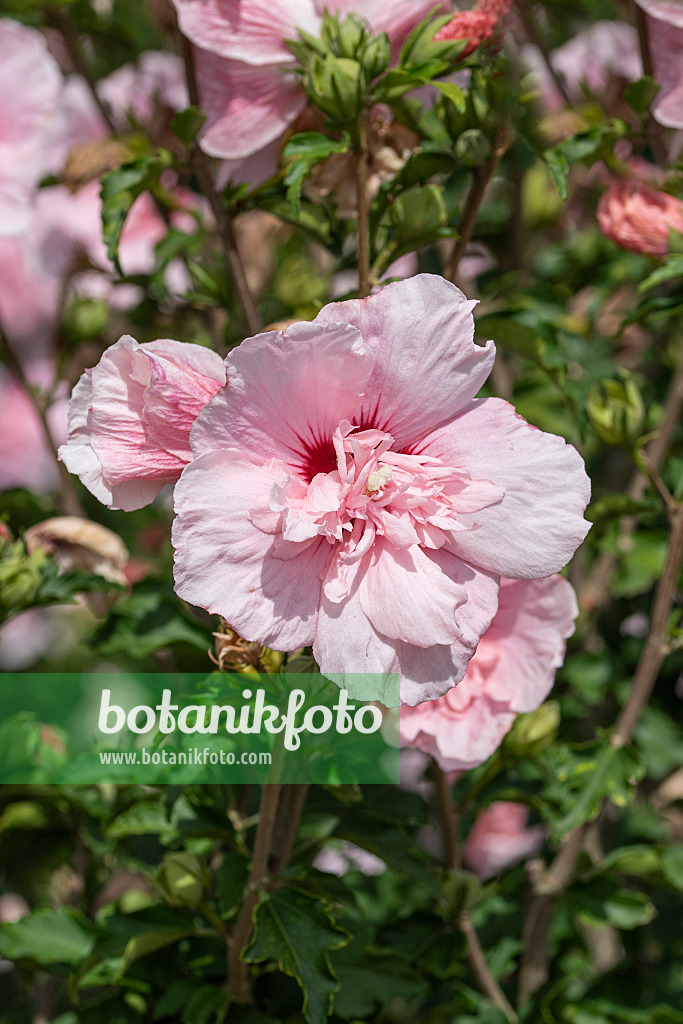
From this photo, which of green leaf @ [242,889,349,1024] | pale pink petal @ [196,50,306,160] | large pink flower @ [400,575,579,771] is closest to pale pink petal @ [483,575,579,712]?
large pink flower @ [400,575,579,771]

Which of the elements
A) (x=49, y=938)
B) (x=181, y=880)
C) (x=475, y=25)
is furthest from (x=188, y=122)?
(x=49, y=938)

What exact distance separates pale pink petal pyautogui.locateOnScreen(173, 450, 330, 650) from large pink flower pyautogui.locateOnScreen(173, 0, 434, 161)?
1.39ft

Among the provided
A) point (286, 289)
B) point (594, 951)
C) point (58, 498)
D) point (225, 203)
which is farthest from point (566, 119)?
point (594, 951)

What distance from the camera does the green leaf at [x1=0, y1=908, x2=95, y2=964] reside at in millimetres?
979

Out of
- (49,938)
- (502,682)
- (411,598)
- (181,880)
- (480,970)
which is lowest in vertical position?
(480,970)

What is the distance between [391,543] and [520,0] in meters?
0.89

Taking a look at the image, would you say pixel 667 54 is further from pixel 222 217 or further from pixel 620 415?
pixel 222 217

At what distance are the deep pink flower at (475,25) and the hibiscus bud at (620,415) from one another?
401 mm

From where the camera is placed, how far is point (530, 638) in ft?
2.72

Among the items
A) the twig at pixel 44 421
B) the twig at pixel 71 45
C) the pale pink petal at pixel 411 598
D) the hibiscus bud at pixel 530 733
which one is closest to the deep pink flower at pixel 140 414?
the pale pink petal at pixel 411 598

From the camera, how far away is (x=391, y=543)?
2.16ft

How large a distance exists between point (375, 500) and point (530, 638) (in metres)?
0.26

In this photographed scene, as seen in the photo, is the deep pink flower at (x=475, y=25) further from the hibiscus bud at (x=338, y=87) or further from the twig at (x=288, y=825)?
the twig at (x=288, y=825)

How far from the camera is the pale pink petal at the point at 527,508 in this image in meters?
0.65
